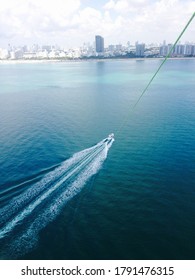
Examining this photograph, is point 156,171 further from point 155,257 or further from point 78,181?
point 155,257

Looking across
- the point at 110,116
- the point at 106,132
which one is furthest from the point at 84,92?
the point at 106,132

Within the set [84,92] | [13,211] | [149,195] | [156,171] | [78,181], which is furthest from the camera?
[84,92]

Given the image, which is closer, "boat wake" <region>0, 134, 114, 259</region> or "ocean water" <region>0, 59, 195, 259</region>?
"ocean water" <region>0, 59, 195, 259</region>

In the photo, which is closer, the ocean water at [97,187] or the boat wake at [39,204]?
the ocean water at [97,187]

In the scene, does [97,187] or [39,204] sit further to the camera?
[97,187]

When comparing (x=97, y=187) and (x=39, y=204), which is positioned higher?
(x=97, y=187)
